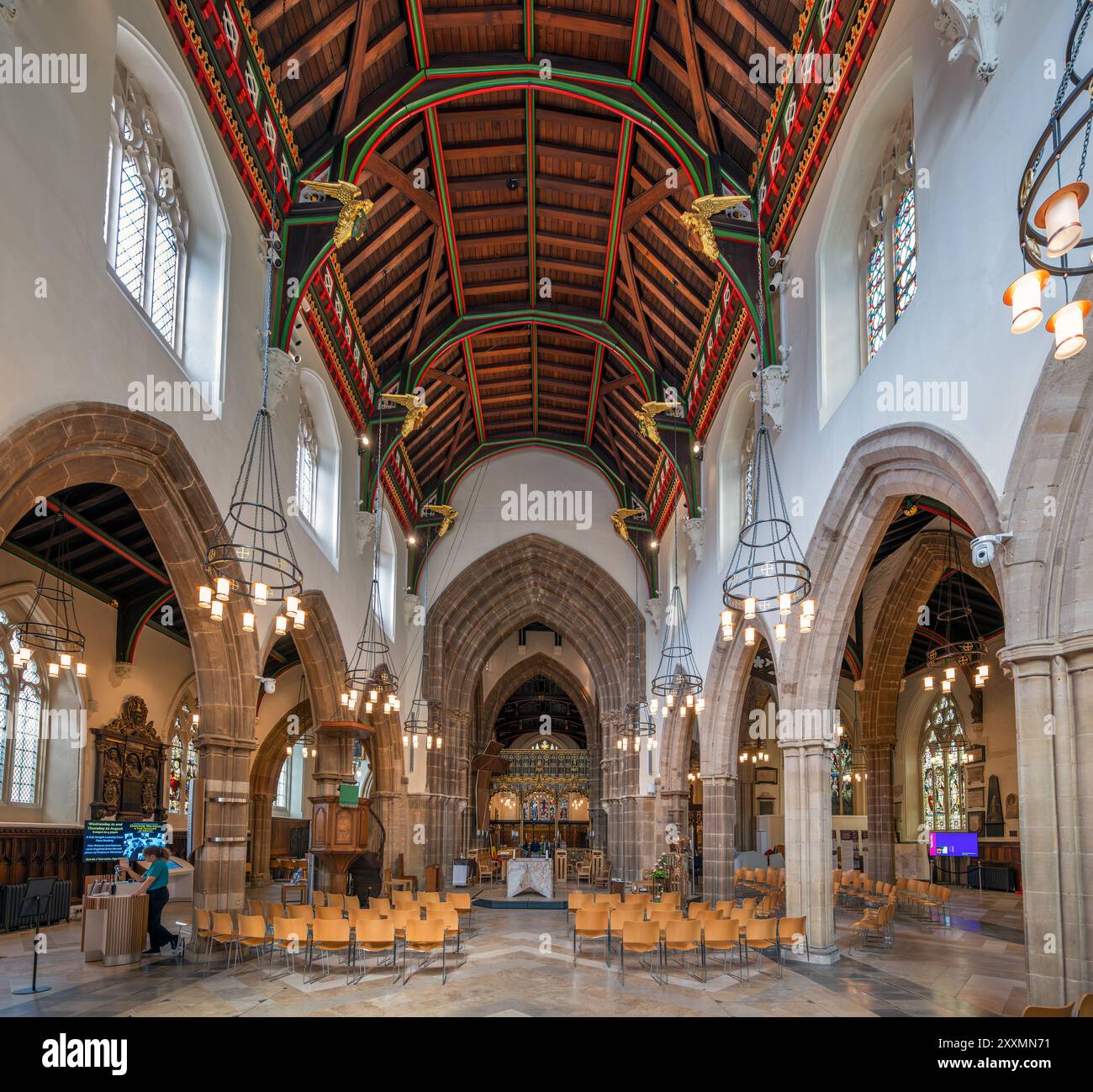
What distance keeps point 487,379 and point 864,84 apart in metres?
15.0

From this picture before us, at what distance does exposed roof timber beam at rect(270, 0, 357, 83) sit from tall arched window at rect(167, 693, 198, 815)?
14563mm

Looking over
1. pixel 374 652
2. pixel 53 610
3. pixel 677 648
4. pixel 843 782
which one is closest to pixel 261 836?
pixel 374 652

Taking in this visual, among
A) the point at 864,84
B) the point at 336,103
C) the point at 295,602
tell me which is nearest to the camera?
the point at 295,602

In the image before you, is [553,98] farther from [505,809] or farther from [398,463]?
Answer: [505,809]

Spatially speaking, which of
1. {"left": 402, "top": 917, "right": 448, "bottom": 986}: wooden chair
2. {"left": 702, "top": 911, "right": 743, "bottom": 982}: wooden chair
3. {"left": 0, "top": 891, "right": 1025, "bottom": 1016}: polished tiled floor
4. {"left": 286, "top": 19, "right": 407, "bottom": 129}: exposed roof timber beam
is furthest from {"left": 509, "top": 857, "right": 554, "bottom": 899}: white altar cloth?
{"left": 286, "top": 19, "right": 407, "bottom": 129}: exposed roof timber beam

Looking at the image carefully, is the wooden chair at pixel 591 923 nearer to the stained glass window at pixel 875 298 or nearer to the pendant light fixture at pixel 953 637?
the pendant light fixture at pixel 953 637

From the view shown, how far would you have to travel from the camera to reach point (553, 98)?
50.3 feet

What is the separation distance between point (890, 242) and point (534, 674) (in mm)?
27188

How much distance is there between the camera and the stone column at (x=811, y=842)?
1198 cm

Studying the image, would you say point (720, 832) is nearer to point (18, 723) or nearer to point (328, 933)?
point (328, 933)

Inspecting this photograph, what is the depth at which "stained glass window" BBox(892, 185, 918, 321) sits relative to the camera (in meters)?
10.1

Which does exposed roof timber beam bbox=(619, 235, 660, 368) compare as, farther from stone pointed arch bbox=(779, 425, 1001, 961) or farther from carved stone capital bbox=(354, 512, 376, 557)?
stone pointed arch bbox=(779, 425, 1001, 961)

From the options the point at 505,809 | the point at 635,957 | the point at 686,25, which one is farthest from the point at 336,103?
the point at 505,809

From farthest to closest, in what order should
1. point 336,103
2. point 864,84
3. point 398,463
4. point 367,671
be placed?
point 398,463, point 367,671, point 336,103, point 864,84
